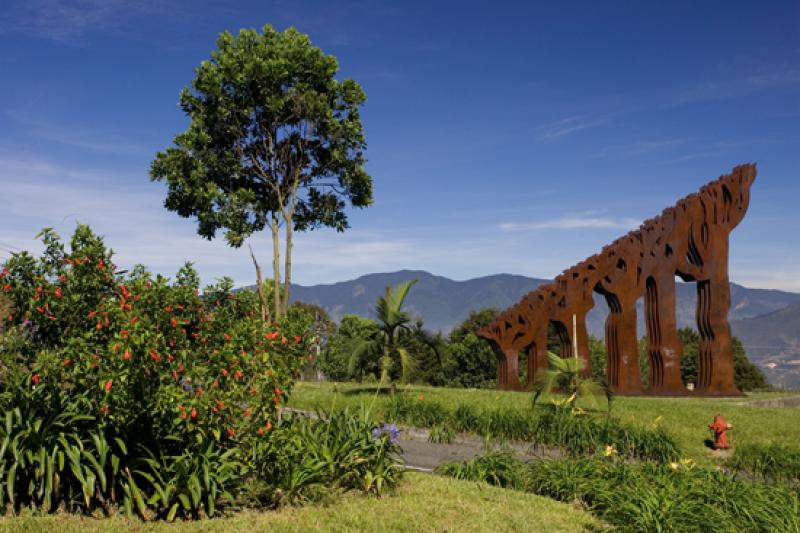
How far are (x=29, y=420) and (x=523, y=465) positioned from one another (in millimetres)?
6333

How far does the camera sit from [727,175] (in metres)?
22.1

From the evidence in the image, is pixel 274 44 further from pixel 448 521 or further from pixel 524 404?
pixel 448 521

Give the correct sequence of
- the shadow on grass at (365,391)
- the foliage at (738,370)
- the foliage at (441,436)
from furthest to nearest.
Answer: the foliage at (738,370), the shadow on grass at (365,391), the foliage at (441,436)

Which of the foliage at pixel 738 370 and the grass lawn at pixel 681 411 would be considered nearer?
the grass lawn at pixel 681 411

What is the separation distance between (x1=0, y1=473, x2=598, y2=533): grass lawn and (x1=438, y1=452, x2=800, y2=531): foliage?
462 mm

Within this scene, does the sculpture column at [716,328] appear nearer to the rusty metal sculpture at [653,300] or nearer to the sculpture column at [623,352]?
the rusty metal sculpture at [653,300]

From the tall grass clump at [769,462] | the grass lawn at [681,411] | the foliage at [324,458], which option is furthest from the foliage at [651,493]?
the tall grass clump at [769,462]

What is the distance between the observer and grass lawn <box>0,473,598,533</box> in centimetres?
676

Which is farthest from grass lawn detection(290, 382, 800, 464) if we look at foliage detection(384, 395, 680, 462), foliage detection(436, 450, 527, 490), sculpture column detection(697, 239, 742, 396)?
foliage detection(436, 450, 527, 490)

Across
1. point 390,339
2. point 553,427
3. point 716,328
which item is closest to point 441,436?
point 553,427

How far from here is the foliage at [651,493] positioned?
7234mm

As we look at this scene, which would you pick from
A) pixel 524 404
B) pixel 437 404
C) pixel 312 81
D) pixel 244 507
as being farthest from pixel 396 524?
pixel 312 81

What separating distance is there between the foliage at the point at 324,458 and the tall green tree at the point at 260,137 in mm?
18498

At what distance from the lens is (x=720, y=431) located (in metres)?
13.1
